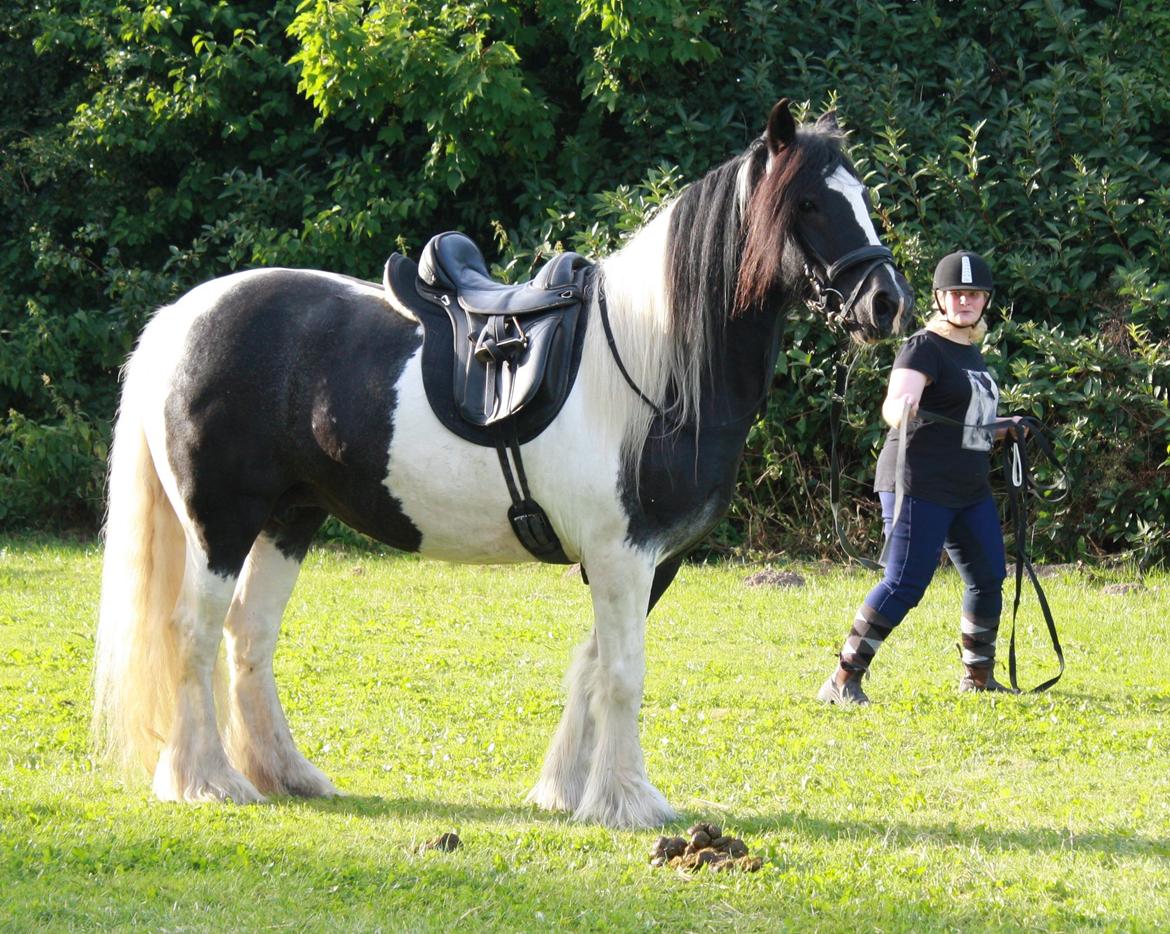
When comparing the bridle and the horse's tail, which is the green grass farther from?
the bridle

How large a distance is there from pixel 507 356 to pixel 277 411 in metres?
0.85

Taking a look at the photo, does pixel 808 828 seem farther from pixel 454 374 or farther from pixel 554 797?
pixel 454 374

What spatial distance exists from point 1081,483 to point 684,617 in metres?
3.21

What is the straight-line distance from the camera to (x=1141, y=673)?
7801 millimetres

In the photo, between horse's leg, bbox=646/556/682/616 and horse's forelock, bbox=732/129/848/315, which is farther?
horse's leg, bbox=646/556/682/616

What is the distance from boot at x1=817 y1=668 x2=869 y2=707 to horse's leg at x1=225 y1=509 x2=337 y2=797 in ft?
8.70

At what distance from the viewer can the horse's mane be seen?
15.2 feet

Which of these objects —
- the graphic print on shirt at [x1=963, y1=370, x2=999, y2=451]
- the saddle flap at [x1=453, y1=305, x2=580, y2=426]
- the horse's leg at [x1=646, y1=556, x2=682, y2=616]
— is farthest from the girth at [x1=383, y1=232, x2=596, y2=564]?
the graphic print on shirt at [x1=963, y1=370, x2=999, y2=451]

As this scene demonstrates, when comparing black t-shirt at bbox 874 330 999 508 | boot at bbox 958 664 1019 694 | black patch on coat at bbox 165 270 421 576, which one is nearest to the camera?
black patch on coat at bbox 165 270 421 576

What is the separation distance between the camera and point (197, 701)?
5.18 metres

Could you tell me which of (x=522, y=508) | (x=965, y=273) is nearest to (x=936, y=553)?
(x=965, y=273)

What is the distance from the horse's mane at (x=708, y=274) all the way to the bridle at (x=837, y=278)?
7cm

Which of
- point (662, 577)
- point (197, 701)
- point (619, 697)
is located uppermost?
point (662, 577)

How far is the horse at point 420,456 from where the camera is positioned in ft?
15.5
